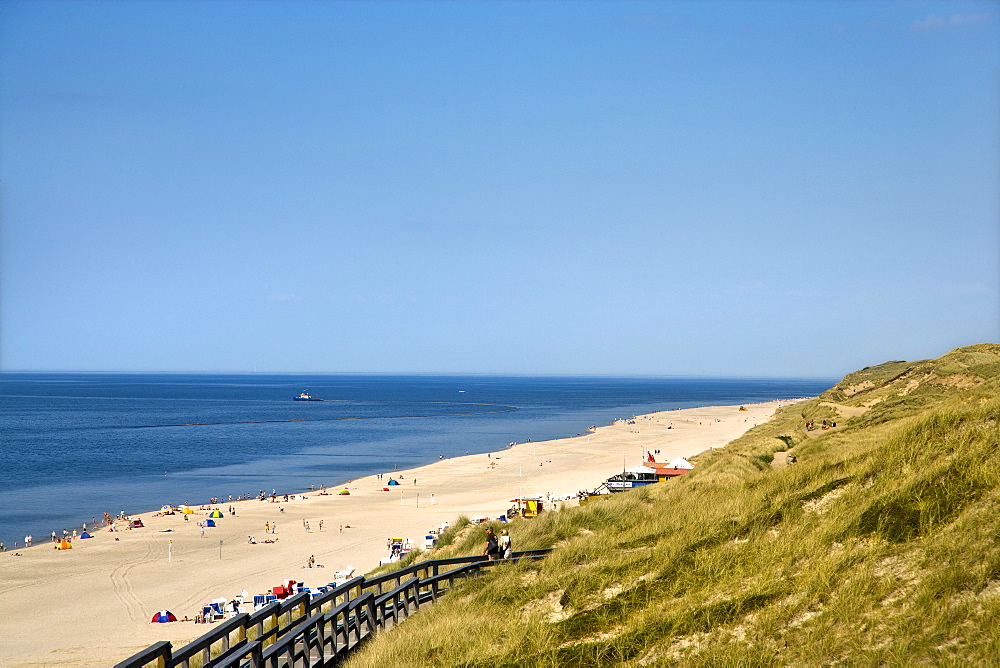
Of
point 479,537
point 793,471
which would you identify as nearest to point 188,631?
point 479,537

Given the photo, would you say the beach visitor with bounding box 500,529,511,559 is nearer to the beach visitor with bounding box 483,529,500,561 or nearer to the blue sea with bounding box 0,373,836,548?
the beach visitor with bounding box 483,529,500,561

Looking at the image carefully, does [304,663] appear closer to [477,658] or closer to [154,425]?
[477,658]

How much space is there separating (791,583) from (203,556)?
36328 millimetres

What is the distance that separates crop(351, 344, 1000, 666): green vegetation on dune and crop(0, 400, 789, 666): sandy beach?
15.9 meters

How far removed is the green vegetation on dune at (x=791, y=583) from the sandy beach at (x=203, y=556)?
1587cm

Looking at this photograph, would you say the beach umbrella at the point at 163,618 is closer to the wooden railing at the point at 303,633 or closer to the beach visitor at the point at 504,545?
the wooden railing at the point at 303,633

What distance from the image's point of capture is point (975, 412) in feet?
35.9

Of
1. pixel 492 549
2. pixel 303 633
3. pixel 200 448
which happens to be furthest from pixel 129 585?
pixel 200 448

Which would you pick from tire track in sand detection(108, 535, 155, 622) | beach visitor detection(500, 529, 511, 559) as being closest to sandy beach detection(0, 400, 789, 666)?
tire track in sand detection(108, 535, 155, 622)

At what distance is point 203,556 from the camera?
3834 centimetres

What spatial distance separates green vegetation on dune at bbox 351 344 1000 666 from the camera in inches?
269

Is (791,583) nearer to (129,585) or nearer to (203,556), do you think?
(129,585)

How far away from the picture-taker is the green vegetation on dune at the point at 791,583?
22.4ft

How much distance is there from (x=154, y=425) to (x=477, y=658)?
124182 millimetres
